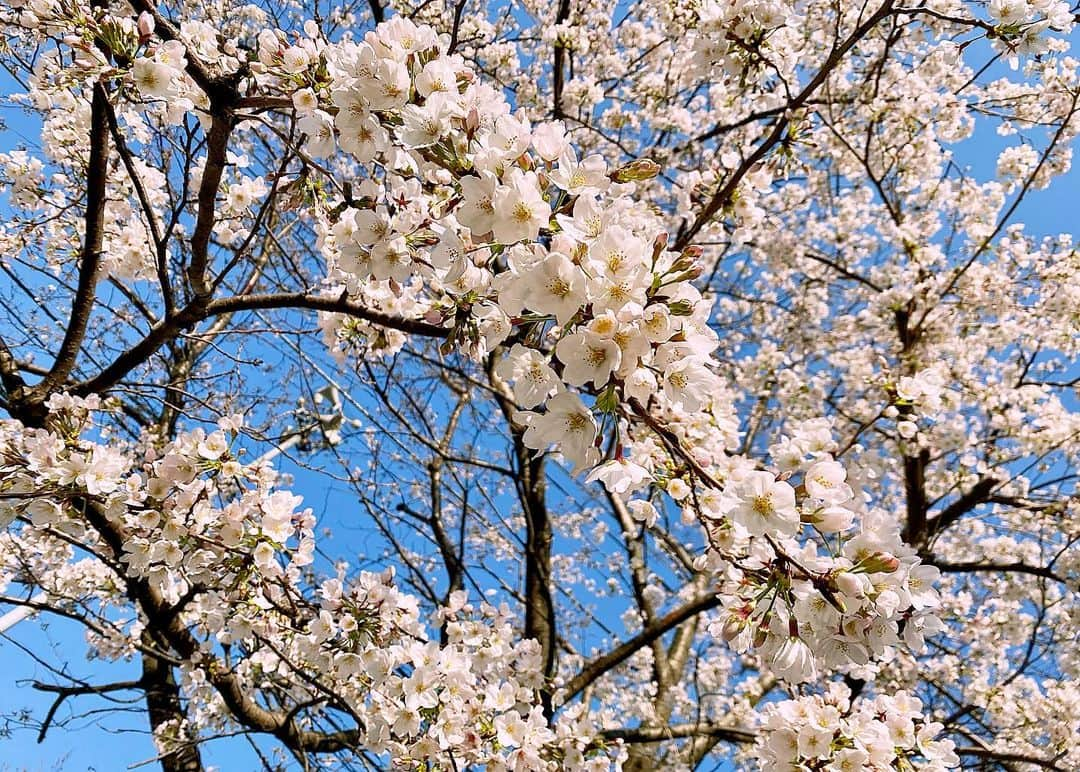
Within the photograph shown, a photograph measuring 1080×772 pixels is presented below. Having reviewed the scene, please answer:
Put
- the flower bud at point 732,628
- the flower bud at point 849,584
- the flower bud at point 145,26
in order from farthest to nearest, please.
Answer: the flower bud at point 145,26 < the flower bud at point 732,628 < the flower bud at point 849,584

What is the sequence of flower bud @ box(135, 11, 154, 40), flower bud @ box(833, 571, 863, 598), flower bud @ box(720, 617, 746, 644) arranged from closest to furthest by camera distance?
flower bud @ box(833, 571, 863, 598) < flower bud @ box(720, 617, 746, 644) < flower bud @ box(135, 11, 154, 40)

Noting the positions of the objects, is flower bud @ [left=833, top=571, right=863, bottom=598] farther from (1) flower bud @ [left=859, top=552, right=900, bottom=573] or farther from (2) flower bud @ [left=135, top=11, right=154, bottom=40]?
(2) flower bud @ [left=135, top=11, right=154, bottom=40]

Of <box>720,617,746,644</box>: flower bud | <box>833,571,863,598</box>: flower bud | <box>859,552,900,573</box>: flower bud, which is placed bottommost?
<box>833,571,863,598</box>: flower bud

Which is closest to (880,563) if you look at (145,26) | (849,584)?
(849,584)

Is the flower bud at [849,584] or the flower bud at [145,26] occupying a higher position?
the flower bud at [145,26]

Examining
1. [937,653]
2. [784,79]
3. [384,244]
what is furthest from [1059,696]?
[384,244]

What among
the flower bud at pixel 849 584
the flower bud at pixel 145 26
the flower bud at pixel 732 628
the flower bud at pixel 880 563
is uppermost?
the flower bud at pixel 145 26

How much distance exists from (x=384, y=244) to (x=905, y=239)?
18.1ft

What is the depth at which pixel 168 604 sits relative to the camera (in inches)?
130

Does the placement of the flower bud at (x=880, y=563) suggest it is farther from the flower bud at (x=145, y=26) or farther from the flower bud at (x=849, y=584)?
the flower bud at (x=145, y=26)

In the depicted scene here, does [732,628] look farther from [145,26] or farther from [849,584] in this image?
[145,26]

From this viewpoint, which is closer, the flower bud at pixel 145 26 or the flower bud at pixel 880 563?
the flower bud at pixel 880 563

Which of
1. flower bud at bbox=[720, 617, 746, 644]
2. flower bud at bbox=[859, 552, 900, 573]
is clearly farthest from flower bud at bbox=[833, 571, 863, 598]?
flower bud at bbox=[720, 617, 746, 644]

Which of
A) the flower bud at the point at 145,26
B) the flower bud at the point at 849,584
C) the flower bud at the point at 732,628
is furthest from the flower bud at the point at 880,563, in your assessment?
the flower bud at the point at 145,26
